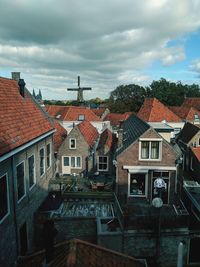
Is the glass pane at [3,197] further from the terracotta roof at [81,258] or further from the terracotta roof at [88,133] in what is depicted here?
the terracotta roof at [88,133]

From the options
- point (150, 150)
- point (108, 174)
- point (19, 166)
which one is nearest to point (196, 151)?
point (108, 174)

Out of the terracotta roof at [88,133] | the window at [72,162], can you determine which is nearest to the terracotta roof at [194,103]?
the terracotta roof at [88,133]

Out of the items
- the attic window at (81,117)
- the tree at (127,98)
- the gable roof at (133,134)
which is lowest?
the gable roof at (133,134)

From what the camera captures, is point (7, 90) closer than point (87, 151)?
Yes

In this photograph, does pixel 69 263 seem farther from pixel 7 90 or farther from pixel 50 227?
pixel 7 90

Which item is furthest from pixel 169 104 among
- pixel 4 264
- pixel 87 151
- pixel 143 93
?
pixel 4 264

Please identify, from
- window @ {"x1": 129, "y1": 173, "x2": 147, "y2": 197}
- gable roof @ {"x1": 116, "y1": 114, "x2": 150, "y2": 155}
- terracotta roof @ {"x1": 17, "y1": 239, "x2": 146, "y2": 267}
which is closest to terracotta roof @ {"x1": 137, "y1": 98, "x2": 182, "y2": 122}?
gable roof @ {"x1": 116, "y1": 114, "x2": 150, "y2": 155}
